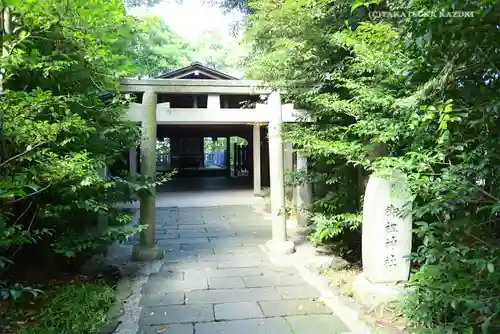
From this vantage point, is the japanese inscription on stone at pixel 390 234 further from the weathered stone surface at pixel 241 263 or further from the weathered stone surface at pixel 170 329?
the weathered stone surface at pixel 241 263

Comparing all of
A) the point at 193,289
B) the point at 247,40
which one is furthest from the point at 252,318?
the point at 247,40

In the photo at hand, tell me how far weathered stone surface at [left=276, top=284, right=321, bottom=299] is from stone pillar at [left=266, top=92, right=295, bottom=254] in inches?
44.2

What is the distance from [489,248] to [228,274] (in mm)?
3152

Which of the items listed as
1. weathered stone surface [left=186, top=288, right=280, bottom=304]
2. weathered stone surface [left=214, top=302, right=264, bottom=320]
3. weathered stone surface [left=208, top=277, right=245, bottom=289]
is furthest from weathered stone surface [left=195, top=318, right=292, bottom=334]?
weathered stone surface [left=208, top=277, right=245, bottom=289]

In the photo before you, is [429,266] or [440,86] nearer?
[440,86]

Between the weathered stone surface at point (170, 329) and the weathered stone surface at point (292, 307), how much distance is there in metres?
0.75

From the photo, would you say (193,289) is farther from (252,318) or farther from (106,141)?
(106,141)

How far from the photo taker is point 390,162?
→ 3090mm

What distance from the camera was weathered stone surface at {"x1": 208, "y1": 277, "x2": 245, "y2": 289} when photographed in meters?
4.34

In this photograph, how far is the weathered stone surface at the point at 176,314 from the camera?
11.3ft

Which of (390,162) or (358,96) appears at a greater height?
(358,96)

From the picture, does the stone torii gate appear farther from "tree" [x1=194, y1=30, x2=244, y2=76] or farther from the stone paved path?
"tree" [x1=194, y1=30, x2=244, y2=76]

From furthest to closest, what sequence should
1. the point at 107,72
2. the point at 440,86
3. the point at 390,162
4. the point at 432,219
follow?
the point at 107,72, the point at 432,219, the point at 390,162, the point at 440,86

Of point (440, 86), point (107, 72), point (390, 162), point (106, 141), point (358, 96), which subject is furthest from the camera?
point (106, 141)
